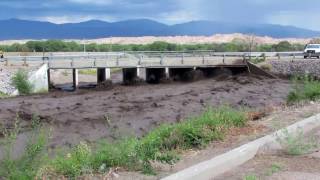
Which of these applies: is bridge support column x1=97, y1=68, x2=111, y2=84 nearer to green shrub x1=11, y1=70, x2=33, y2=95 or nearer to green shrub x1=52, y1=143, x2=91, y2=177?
green shrub x1=11, y1=70, x2=33, y2=95

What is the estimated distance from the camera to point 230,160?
9.13m

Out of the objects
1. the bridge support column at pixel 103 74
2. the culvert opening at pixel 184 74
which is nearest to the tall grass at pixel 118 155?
the bridge support column at pixel 103 74

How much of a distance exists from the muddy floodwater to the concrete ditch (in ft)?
31.2

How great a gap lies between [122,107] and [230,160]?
2680cm

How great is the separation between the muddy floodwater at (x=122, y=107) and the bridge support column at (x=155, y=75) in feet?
32.6

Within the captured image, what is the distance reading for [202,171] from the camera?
8273 millimetres

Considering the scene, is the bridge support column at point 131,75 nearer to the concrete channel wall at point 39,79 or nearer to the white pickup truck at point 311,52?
the concrete channel wall at point 39,79

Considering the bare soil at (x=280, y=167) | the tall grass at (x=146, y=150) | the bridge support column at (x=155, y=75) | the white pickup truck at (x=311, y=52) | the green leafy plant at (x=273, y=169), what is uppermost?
the tall grass at (x=146, y=150)

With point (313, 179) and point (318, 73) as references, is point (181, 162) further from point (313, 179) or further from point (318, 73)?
point (318, 73)

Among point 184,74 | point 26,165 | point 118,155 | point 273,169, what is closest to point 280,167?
point 273,169

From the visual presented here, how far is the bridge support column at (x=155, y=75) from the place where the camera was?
6250 centimetres

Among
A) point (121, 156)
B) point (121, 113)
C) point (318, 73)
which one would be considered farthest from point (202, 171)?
point (318, 73)

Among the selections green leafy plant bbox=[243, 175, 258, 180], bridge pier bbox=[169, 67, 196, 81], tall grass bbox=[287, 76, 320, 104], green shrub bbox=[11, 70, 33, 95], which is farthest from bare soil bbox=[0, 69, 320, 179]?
bridge pier bbox=[169, 67, 196, 81]

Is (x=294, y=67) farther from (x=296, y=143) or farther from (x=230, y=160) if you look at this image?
(x=230, y=160)
